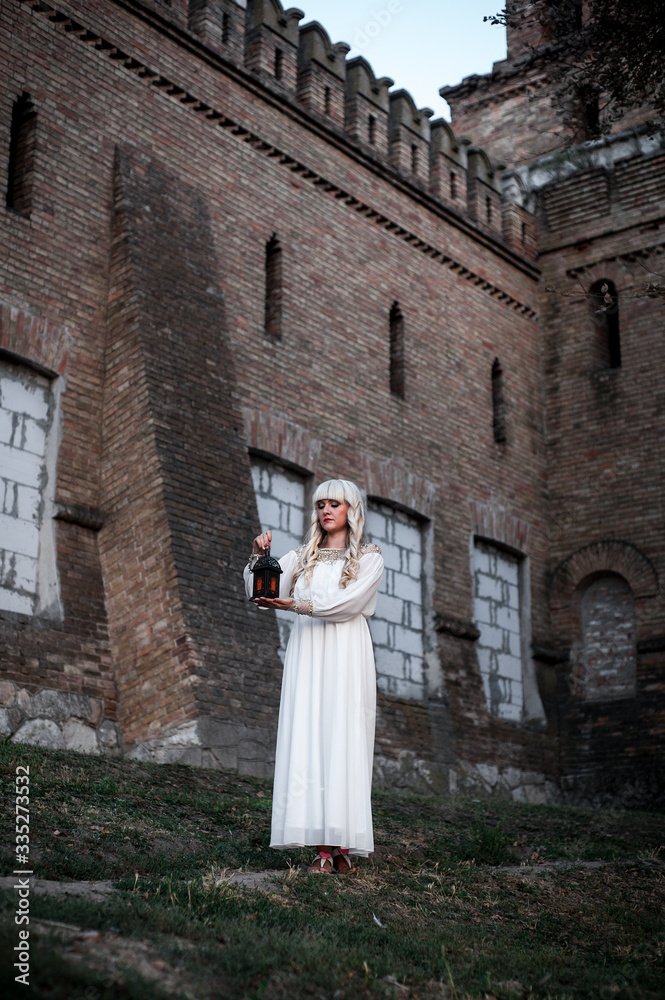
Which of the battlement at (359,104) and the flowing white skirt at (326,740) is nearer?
the flowing white skirt at (326,740)

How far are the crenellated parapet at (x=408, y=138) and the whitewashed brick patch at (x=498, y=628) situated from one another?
5099mm

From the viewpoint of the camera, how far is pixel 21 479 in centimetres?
1019

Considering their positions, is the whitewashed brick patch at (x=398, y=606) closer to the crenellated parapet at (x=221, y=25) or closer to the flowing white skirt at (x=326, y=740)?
the crenellated parapet at (x=221, y=25)

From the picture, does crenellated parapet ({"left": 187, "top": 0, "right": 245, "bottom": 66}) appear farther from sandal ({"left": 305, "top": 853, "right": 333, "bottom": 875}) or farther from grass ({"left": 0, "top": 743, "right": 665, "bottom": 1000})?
sandal ({"left": 305, "top": 853, "right": 333, "bottom": 875})

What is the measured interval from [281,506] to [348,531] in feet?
20.2

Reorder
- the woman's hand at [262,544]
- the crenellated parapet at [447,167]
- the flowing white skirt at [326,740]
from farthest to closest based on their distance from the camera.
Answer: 1. the crenellated parapet at [447,167]
2. the woman's hand at [262,544]
3. the flowing white skirt at [326,740]

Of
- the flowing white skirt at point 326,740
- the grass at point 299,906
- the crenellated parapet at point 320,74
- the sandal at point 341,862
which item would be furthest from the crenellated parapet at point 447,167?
the sandal at point 341,862

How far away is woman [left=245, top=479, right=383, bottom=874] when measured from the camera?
19.4 feet

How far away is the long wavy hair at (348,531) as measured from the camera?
631 cm

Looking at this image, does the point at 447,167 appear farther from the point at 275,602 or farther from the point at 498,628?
the point at 275,602

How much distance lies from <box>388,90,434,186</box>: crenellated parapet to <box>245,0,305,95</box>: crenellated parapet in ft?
6.23

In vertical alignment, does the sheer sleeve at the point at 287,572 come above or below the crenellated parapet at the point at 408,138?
below

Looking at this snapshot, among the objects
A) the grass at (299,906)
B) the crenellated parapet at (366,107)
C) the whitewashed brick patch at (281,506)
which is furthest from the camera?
the crenellated parapet at (366,107)

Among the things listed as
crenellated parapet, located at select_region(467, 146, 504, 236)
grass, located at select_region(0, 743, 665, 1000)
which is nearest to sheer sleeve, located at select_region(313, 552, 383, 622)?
grass, located at select_region(0, 743, 665, 1000)
